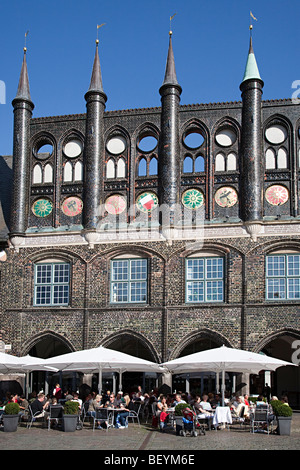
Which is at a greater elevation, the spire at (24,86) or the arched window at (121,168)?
the spire at (24,86)

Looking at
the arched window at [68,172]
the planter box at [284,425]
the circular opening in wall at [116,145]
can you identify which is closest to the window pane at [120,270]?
the arched window at [68,172]

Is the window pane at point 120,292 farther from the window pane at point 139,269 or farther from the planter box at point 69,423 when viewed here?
the planter box at point 69,423

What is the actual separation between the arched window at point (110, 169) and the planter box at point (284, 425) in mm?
14593

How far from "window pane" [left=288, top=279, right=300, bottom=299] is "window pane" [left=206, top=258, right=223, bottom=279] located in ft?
9.62

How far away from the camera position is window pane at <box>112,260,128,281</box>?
2820 cm

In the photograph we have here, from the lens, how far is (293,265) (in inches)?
1053

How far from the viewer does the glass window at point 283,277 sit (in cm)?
2655

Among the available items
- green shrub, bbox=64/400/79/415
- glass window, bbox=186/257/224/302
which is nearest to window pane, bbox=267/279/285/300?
glass window, bbox=186/257/224/302

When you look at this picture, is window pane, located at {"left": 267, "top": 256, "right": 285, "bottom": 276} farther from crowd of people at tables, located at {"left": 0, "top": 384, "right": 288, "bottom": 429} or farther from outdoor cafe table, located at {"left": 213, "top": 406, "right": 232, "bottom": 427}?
outdoor cafe table, located at {"left": 213, "top": 406, "right": 232, "bottom": 427}

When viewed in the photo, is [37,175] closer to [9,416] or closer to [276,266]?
[276,266]

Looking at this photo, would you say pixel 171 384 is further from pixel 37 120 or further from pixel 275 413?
pixel 37 120
